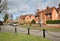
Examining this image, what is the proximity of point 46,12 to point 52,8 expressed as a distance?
14.2 ft

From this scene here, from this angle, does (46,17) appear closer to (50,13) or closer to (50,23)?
(50,13)

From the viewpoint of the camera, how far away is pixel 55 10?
7406cm

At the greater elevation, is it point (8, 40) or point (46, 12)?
point (46, 12)

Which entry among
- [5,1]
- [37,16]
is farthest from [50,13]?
[5,1]

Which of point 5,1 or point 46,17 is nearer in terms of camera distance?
point 5,1

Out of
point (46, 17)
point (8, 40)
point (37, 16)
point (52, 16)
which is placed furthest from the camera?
point (37, 16)

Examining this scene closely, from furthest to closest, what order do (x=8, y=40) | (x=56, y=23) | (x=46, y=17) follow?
(x=46, y=17) < (x=56, y=23) < (x=8, y=40)

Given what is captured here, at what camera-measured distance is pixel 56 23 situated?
54500mm

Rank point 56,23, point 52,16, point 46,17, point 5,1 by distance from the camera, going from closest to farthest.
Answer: point 5,1
point 56,23
point 52,16
point 46,17

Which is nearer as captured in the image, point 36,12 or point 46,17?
point 46,17

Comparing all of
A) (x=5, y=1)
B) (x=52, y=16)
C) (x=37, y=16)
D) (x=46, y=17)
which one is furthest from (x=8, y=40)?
(x=37, y=16)

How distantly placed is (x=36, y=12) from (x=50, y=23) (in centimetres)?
3661

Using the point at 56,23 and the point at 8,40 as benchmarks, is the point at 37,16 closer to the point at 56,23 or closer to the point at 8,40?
the point at 56,23

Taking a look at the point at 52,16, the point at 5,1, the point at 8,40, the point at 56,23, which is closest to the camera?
the point at 8,40
